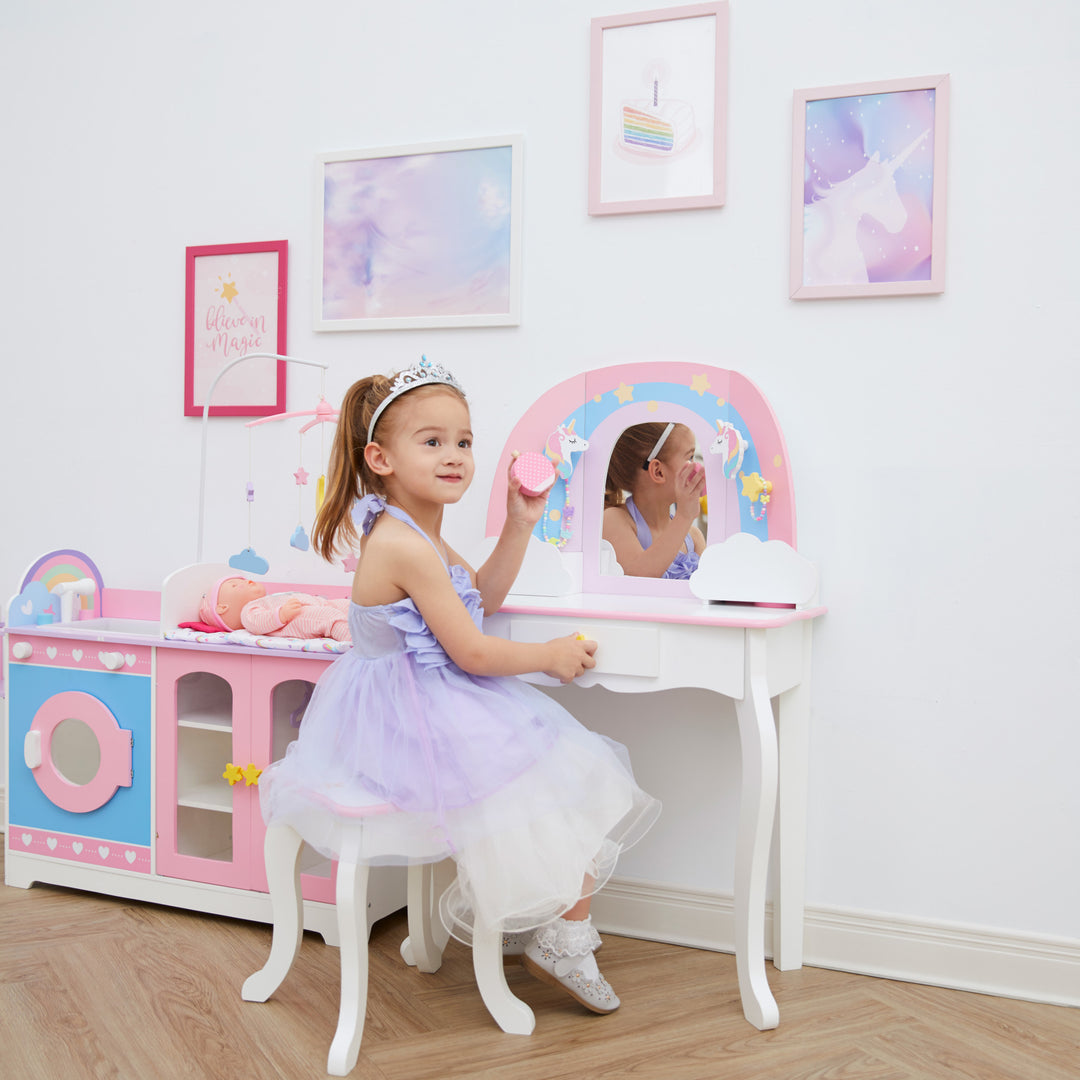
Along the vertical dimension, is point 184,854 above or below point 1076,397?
below

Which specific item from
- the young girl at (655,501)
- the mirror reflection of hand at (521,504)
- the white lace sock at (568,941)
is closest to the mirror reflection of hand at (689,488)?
the young girl at (655,501)

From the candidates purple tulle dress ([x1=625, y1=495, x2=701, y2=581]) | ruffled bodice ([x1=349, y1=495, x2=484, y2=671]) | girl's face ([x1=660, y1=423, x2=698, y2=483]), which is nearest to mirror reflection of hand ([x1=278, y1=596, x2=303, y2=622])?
ruffled bodice ([x1=349, y1=495, x2=484, y2=671])

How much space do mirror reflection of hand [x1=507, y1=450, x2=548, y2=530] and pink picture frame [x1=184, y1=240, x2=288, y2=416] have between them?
2.97 ft

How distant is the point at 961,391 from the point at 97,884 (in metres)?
2.18

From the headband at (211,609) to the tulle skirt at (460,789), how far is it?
23.8 inches

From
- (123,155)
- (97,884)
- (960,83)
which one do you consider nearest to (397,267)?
(123,155)

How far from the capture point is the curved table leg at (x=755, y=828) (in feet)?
5.77

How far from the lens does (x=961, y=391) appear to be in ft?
6.50

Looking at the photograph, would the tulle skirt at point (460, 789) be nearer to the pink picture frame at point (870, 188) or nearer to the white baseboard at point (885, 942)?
the white baseboard at point (885, 942)

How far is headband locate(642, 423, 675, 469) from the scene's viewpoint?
2139 millimetres

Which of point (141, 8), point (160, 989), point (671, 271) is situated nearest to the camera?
point (160, 989)

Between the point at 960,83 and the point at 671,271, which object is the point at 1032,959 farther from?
the point at 960,83

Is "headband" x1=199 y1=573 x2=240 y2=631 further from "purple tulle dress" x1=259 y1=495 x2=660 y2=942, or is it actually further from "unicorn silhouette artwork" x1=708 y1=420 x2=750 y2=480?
"unicorn silhouette artwork" x1=708 y1=420 x2=750 y2=480

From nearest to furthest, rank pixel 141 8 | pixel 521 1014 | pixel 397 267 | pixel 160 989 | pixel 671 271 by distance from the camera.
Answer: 1. pixel 521 1014
2. pixel 160 989
3. pixel 671 271
4. pixel 397 267
5. pixel 141 8
